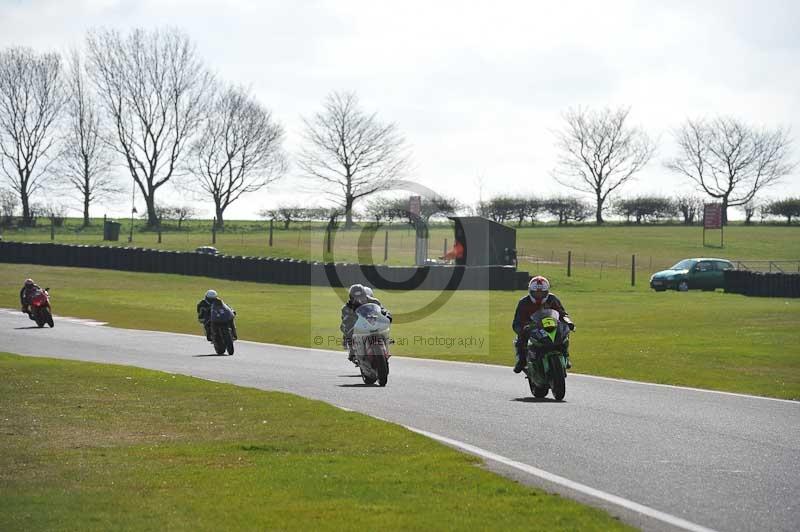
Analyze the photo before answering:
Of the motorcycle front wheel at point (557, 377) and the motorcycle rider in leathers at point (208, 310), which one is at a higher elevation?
the motorcycle rider in leathers at point (208, 310)

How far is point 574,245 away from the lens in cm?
8419

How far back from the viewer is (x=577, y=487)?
8945 millimetres

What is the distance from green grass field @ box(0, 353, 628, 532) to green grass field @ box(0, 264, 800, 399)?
7.74 meters

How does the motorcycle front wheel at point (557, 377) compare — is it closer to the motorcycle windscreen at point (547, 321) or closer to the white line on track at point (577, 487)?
the motorcycle windscreen at point (547, 321)

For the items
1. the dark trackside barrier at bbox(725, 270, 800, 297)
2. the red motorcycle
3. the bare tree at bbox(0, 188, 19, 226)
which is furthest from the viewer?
the bare tree at bbox(0, 188, 19, 226)

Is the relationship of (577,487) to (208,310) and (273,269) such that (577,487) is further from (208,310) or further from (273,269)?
(273,269)

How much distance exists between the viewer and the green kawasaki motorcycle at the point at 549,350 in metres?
15.0

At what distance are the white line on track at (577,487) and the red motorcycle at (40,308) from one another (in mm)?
23302

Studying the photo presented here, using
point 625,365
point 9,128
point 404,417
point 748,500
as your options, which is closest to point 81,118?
point 9,128

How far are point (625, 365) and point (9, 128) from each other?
80182mm

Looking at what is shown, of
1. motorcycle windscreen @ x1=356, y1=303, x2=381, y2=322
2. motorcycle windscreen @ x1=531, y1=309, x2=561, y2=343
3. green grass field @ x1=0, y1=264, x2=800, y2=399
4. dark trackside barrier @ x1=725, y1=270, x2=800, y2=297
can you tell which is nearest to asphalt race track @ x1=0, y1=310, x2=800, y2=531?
motorcycle windscreen @ x1=531, y1=309, x2=561, y2=343

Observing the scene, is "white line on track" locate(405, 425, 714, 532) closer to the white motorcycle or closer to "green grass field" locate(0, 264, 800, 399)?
the white motorcycle

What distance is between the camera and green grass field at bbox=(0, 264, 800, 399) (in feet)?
70.9

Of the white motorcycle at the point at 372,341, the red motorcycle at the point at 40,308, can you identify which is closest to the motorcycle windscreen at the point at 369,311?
the white motorcycle at the point at 372,341
